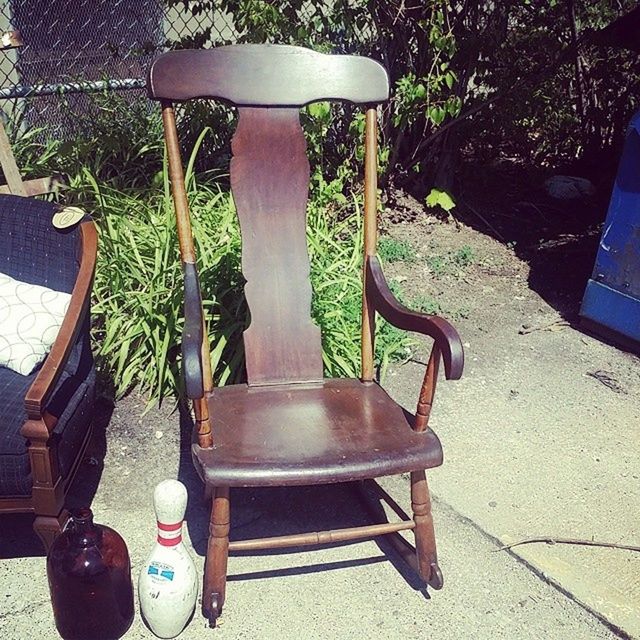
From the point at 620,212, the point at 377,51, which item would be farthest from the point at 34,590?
the point at 377,51

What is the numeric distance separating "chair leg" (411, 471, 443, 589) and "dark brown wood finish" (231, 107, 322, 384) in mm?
518

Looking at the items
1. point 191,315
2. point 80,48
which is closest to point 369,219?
point 191,315

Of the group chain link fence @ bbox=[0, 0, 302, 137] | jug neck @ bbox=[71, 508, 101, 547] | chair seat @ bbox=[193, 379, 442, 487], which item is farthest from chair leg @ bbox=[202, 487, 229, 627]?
chain link fence @ bbox=[0, 0, 302, 137]

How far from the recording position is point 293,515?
8.09 ft

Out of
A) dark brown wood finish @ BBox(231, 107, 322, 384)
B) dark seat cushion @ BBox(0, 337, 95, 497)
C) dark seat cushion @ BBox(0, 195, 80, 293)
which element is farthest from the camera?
dark seat cushion @ BBox(0, 195, 80, 293)

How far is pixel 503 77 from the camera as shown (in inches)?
172

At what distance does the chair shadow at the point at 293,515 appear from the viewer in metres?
2.25

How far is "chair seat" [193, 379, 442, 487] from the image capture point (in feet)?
6.10

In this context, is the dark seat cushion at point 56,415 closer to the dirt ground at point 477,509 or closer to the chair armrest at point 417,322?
the dirt ground at point 477,509

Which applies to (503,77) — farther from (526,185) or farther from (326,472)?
(326,472)

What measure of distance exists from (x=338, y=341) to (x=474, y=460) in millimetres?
718

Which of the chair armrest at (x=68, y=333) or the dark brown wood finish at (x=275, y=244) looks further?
the dark brown wood finish at (x=275, y=244)

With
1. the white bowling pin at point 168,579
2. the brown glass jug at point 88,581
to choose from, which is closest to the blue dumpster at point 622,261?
the white bowling pin at point 168,579

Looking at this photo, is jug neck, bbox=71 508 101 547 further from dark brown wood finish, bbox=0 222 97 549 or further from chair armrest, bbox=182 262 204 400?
chair armrest, bbox=182 262 204 400
